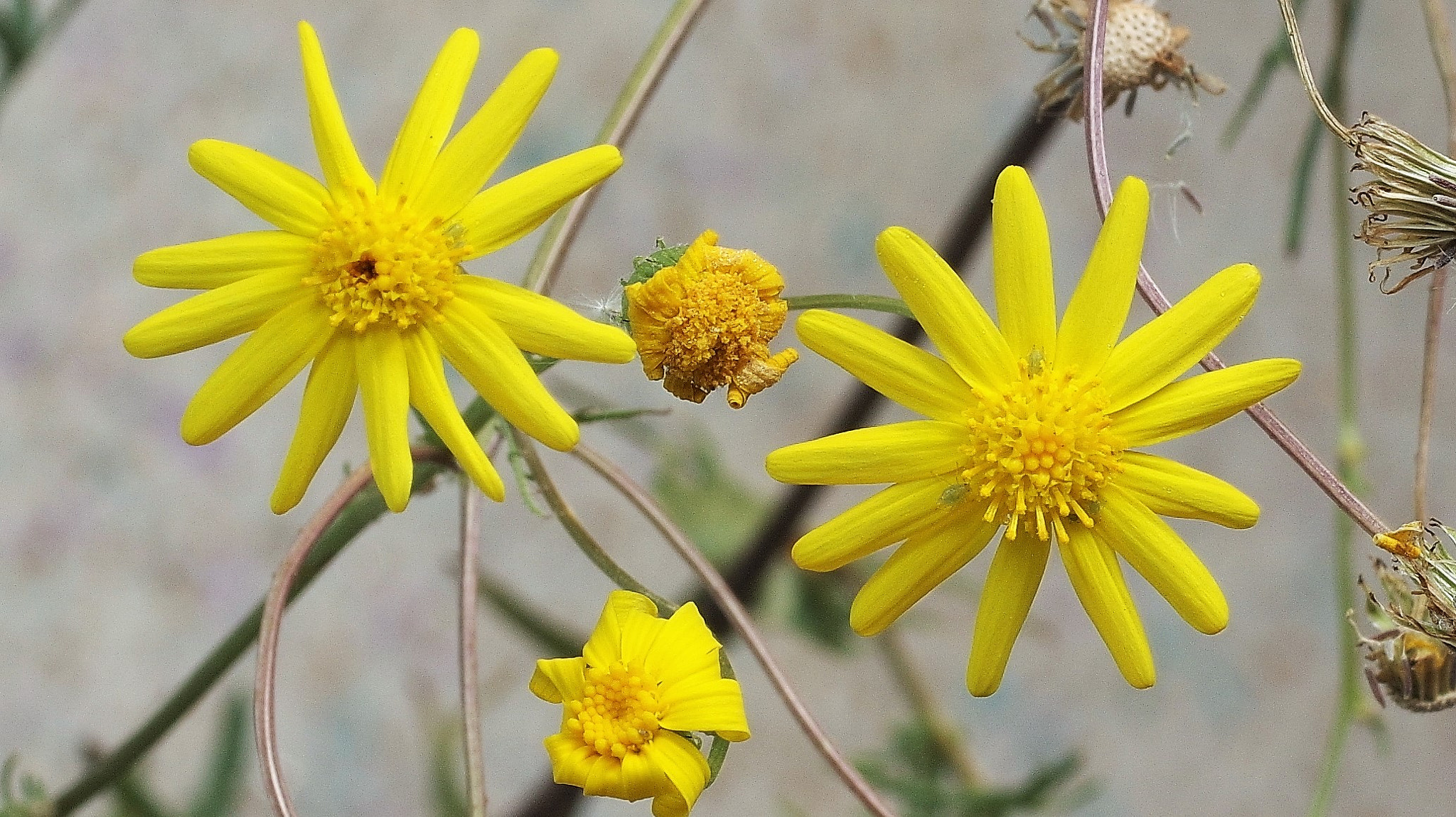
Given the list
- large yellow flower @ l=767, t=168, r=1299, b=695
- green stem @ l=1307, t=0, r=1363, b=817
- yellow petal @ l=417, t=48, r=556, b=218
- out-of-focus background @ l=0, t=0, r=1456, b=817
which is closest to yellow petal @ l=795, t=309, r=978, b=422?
large yellow flower @ l=767, t=168, r=1299, b=695

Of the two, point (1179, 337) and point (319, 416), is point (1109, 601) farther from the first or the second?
point (319, 416)

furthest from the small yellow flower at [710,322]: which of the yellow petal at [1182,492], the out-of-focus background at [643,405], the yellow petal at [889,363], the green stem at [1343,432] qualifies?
the out-of-focus background at [643,405]

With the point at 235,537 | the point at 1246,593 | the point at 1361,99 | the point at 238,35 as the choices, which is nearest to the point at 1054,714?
the point at 1246,593

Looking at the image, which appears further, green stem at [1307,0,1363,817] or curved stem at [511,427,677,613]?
green stem at [1307,0,1363,817]

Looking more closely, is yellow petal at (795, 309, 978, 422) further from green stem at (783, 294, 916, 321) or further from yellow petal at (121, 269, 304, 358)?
yellow petal at (121, 269, 304, 358)

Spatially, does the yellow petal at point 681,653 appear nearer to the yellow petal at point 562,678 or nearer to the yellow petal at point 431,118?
the yellow petal at point 562,678

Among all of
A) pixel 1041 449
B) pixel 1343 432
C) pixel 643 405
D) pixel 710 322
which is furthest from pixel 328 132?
pixel 643 405

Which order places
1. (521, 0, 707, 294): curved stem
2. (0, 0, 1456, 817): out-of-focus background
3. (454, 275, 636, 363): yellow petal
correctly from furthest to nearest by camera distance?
(0, 0, 1456, 817): out-of-focus background, (521, 0, 707, 294): curved stem, (454, 275, 636, 363): yellow petal
